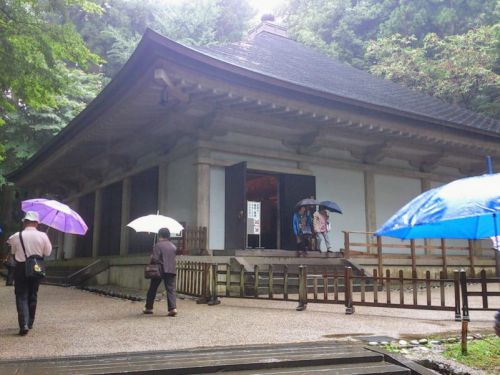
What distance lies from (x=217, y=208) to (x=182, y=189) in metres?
1.28

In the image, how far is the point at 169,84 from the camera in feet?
30.0

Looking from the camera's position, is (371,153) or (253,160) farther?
(371,153)

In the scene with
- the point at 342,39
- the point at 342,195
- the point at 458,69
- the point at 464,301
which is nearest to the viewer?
the point at 464,301

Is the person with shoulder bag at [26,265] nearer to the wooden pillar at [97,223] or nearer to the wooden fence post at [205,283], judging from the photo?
the wooden fence post at [205,283]

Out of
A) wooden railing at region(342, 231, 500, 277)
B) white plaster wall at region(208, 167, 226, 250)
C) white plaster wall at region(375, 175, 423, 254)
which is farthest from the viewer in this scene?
white plaster wall at region(375, 175, 423, 254)

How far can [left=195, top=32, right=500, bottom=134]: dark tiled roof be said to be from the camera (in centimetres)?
1320

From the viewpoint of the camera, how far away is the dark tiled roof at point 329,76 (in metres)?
13.2

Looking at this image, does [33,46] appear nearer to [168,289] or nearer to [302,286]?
[168,289]

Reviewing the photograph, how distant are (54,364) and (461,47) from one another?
→ 24412 mm

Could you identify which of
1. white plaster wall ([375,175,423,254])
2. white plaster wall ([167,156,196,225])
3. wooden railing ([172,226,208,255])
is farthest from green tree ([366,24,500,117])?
wooden railing ([172,226,208,255])

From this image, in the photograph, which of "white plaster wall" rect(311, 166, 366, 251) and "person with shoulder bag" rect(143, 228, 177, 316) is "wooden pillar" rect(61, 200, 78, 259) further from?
"person with shoulder bag" rect(143, 228, 177, 316)

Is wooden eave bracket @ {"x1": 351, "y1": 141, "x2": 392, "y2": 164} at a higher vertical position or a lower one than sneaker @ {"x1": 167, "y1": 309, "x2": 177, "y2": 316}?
higher

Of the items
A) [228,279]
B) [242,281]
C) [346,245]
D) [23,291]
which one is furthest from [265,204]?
[23,291]

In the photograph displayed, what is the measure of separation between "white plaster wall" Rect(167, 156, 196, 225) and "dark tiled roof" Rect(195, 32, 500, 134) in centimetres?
313
